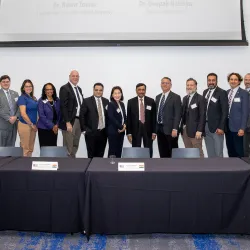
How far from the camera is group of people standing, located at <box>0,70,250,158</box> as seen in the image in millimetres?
4215

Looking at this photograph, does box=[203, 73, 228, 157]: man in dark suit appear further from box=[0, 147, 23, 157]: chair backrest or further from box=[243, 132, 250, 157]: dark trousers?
box=[0, 147, 23, 157]: chair backrest

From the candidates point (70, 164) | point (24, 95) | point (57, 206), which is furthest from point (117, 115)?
point (57, 206)

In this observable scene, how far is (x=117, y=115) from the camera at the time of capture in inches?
169

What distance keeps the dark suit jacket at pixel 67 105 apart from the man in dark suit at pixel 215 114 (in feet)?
6.69

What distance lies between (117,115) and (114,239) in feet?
6.95

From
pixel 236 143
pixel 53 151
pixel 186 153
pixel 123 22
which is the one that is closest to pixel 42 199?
pixel 53 151

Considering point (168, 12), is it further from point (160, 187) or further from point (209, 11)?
point (160, 187)

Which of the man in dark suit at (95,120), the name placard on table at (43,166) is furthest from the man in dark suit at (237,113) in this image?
the name placard on table at (43,166)

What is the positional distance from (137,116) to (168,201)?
2.08 m

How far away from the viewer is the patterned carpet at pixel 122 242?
7.89 feet

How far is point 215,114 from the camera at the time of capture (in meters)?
4.26

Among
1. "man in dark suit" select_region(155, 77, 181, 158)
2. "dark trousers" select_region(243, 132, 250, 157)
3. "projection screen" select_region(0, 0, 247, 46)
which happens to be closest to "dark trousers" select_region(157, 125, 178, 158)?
"man in dark suit" select_region(155, 77, 181, 158)

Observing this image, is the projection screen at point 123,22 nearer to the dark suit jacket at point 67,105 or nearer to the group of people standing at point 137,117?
the group of people standing at point 137,117

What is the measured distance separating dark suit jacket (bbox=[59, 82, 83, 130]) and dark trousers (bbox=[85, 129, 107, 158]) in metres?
0.41
